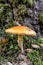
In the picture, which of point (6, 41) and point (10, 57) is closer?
point (10, 57)

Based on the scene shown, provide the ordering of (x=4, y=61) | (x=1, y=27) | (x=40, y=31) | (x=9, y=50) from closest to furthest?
(x=4, y=61)
(x=9, y=50)
(x=1, y=27)
(x=40, y=31)

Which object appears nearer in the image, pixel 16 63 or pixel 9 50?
pixel 16 63

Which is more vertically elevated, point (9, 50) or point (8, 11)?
point (8, 11)

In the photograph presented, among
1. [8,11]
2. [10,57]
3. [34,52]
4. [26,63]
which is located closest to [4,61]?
A: [10,57]

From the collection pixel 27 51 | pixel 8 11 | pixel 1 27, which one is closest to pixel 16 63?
pixel 27 51


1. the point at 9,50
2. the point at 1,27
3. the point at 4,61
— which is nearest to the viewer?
the point at 4,61

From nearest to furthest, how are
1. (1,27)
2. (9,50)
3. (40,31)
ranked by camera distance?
(9,50), (1,27), (40,31)

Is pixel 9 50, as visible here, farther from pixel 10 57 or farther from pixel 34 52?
pixel 34 52

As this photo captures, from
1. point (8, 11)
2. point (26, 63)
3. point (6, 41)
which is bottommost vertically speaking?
point (26, 63)

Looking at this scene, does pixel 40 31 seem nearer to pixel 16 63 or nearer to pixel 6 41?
pixel 6 41
